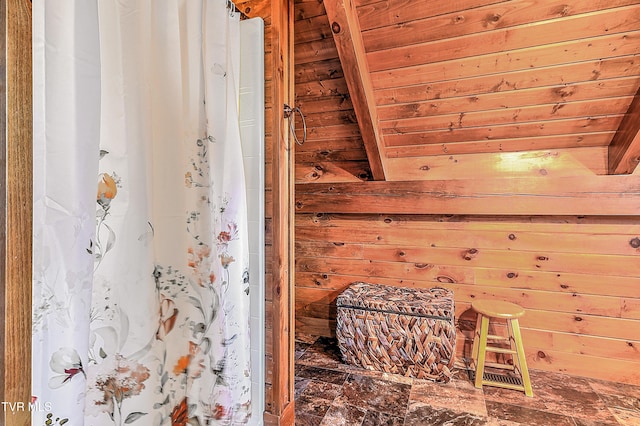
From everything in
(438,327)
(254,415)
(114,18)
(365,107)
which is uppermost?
(365,107)

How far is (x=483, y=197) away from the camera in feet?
7.50

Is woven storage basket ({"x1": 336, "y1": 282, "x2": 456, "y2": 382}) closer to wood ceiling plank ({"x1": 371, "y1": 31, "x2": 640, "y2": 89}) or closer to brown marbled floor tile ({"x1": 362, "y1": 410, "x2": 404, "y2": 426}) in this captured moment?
brown marbled floor tile ({"x1": 362, "y1": 410, "x2": 404, "y2": 426})

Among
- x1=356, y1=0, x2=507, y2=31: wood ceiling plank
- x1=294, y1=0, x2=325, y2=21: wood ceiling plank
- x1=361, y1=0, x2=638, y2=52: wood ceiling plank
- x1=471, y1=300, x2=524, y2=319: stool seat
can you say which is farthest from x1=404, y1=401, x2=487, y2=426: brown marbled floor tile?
x1=294, y1=0, x2=325, y2=21: wood ceiling plank

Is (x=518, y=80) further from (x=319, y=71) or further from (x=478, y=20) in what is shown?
(x=319, y=71)

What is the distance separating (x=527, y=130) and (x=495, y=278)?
1055 mm

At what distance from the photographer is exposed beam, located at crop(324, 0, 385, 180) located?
5.34 ft

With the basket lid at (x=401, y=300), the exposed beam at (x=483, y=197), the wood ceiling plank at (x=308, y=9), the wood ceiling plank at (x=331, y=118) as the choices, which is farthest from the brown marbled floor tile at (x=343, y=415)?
the wood ceiling plank at (x=308, y=9)

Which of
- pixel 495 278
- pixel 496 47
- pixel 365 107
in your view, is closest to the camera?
pixel 496 47

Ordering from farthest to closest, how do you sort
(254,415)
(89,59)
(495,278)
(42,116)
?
(495,278) → (254,415) → (89,59) → (42,116)

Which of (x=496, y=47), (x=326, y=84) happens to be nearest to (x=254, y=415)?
(x=326, y=84)

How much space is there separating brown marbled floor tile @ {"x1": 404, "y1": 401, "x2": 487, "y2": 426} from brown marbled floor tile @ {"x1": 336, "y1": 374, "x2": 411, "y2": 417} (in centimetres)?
6

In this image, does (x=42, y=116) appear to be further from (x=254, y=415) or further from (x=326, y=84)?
(x=326, y=84)

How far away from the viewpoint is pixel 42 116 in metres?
0.65

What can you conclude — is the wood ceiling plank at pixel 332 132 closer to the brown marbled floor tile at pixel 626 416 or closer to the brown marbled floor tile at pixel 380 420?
the brown marbled floor tile at pixel 380 420
